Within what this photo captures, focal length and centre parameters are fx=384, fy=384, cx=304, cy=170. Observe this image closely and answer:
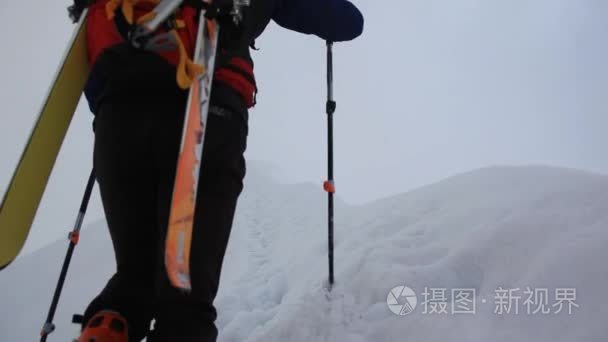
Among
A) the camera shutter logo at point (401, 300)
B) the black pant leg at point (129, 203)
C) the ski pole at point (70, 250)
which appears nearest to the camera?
the black pant leg at point (129, 203)

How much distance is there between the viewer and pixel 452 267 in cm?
212

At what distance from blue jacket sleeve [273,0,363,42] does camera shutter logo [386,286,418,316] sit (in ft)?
4.59

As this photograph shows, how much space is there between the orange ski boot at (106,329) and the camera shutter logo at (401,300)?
1.29 m

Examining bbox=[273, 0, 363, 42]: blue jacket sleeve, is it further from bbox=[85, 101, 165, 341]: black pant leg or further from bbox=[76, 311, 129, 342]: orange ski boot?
bbox=[76, 311, 129, 342]: orange ski boot

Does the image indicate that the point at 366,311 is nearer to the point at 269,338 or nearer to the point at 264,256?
the point at 269,338

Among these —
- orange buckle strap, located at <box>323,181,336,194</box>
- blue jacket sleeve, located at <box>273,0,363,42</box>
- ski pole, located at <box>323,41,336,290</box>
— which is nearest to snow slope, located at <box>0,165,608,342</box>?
ski pole, located at <box>323,41,336,290</box>

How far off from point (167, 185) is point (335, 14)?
4.15 feet

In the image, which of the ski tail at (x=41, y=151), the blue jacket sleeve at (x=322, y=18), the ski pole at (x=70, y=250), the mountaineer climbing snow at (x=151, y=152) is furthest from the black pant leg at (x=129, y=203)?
the ski pole at (x=70, y=250)

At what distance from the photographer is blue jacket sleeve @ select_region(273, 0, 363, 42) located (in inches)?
70.3

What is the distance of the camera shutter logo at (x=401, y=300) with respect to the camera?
1.95 meters

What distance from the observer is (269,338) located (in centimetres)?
→ 207

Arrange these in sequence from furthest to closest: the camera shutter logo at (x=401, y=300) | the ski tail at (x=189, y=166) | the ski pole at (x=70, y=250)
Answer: the ski pole at (x=70, y=250)
the camera shutter logo at (x=401, y=300)
the ski tail at (x=189, y=166)

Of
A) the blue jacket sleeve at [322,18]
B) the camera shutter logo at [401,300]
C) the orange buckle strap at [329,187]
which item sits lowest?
the camera shutter logo at [401,300]

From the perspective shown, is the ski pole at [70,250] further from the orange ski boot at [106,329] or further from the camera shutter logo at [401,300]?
the camera shutter logo at [401,300]
